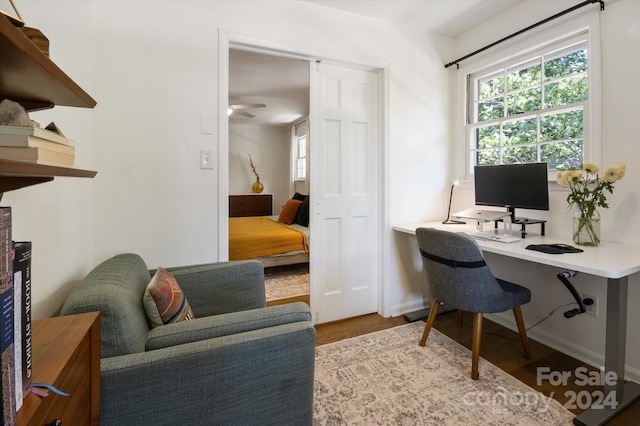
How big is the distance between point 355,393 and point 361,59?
2.34 metres

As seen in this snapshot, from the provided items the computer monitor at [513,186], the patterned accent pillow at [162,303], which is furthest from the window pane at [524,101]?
the patterned accent pillow at [162,303]

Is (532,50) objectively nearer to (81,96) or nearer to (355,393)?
(355,393)

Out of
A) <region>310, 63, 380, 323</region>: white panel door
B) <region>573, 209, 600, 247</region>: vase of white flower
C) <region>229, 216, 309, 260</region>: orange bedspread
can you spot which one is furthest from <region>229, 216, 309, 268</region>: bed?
<region>573, 209, 600, 247</region>: vase of white flower

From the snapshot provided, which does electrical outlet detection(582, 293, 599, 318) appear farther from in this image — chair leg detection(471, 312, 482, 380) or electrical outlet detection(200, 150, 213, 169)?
electrical outlet detection(200, 150, 213, 169)

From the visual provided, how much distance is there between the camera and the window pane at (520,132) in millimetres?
2309

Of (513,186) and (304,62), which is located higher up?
(304,62)

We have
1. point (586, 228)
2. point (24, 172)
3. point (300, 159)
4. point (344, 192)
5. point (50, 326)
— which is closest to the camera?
point (24, 172)

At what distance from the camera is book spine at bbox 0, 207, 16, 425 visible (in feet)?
1.45

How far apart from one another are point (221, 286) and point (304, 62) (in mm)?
2308

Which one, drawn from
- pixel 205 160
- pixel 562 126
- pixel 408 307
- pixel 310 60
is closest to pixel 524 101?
pixel 562 126

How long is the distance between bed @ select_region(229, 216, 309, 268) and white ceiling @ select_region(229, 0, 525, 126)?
182cm

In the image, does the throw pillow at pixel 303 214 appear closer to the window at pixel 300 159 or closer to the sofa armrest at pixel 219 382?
the window at pixel 300 159

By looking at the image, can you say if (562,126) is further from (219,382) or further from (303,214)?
(303,214)

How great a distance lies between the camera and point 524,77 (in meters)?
2.38
